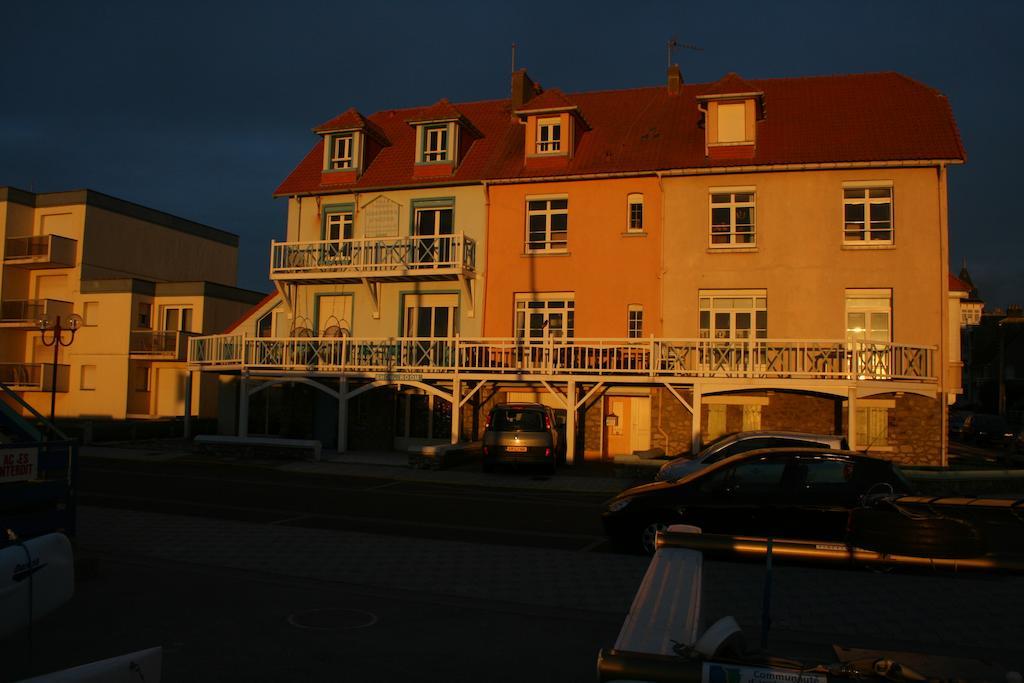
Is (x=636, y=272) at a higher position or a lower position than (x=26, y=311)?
higher

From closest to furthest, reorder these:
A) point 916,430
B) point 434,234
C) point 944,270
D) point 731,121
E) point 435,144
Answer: point 916,430 < point 944,270 < point 731,121 < point 434,234 < point 435,144

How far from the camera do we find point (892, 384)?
814 inches

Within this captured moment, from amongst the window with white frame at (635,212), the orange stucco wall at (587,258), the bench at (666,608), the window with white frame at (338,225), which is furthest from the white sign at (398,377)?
the bench at (666,608)

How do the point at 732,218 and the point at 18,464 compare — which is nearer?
the point at 18,464

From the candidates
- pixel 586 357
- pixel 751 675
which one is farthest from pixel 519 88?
pixel 751 675

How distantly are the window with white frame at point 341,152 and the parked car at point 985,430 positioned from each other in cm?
3154

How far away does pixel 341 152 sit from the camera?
1135 inches

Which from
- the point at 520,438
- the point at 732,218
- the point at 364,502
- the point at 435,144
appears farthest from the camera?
the point at 435,144

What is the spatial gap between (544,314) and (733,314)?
19.0ft

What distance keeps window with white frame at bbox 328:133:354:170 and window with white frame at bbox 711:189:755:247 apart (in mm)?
12639

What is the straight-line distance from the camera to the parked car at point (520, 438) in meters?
20.3

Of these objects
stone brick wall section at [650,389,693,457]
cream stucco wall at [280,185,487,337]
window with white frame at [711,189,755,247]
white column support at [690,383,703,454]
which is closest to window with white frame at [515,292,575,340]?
cream stucco wall at [280,185,487,337]

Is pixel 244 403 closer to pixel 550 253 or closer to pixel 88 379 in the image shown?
pixel 550 253

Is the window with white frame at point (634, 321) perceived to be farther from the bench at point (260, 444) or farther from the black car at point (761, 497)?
the black car at point (761, 497)
